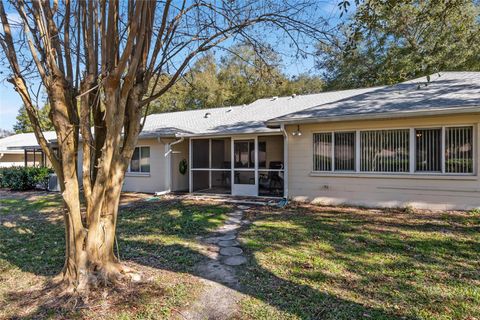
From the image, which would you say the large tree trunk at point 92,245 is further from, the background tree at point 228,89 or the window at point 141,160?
the background tree at point 228,89

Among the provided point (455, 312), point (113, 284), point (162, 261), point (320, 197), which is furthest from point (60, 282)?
point (320, 197)

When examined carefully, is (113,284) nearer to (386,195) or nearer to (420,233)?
(420,233)

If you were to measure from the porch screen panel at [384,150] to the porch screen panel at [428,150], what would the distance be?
27 cm

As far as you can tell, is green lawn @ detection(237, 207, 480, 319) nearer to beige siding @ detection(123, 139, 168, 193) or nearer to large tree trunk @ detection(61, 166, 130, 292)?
large tree trunk @ detection(61, 166, 130, 292)

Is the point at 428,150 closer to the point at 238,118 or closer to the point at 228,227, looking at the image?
the point at 228,227

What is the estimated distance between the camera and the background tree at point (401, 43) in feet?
17.4

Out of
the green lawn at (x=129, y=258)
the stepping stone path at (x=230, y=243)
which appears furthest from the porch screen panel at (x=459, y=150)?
the green lawn at (x=129, y=258)

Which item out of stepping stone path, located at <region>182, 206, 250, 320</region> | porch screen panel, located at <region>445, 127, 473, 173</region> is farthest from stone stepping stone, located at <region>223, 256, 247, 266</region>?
porch screen panel, located at <region>445, 127, 473, 173</region>

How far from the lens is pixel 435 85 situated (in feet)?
34.0

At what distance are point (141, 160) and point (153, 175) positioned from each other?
1.06 meters

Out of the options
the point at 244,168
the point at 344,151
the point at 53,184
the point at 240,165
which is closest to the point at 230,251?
the point at 344,151

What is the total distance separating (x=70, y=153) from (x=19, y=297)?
1885 millimetres

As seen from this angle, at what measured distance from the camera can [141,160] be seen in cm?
1455

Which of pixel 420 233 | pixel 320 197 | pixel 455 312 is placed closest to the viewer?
pixel 455 312
